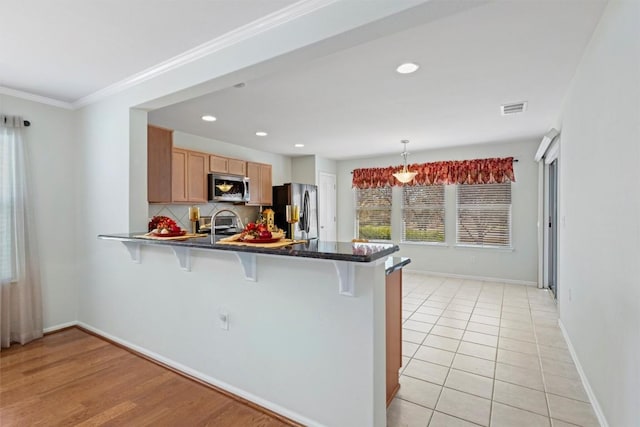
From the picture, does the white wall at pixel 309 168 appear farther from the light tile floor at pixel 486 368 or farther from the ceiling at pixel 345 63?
the light tile floor at pixel 486 368

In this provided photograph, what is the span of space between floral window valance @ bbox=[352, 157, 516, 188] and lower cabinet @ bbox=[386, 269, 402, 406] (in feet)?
13.8

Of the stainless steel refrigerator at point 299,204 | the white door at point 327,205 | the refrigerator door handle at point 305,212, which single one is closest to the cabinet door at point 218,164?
the stainless steel refrigerator at point 299,204

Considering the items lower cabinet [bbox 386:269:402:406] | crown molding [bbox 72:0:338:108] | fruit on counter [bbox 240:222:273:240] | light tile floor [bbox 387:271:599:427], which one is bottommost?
light tile floor [bbox 387:271:599:427]

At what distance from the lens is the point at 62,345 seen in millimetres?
3053

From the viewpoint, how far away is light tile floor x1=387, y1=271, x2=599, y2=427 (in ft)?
6.61

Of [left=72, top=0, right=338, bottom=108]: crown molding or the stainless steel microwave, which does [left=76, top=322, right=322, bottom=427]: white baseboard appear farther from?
[left=72, top=0, right=338, bottom=108]: crown molding

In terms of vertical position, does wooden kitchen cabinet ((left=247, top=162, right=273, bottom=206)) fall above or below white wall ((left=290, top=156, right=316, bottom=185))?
below

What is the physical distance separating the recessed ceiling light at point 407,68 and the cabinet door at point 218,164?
3.23 meters

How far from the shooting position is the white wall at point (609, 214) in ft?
4.78

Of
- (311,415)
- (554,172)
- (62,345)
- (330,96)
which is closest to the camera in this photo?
(311,415)

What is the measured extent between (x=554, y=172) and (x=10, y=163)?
Result: 649 centimetres

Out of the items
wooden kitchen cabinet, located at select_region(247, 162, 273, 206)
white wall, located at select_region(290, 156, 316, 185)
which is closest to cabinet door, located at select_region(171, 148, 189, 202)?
wooden kitchen cabinet, located at select_region(247, 162, 273, 206)

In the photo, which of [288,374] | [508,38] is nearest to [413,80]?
[508,38]

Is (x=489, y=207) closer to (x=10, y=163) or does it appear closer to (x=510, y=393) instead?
(x=510, y=393)
